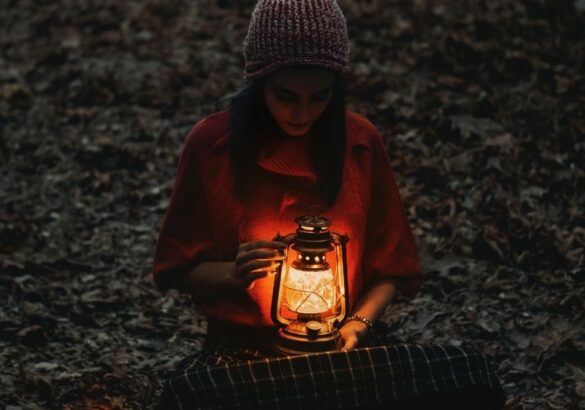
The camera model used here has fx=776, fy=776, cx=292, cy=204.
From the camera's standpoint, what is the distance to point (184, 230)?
3.25 metres

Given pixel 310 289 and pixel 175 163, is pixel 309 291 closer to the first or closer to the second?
pixel 310 289

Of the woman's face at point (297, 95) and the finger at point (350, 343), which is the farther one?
the finger at point (350, 343)

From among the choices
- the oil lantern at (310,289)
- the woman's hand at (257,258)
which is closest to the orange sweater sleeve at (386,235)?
the oil lantern at (310,289)

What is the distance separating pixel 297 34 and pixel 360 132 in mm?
619

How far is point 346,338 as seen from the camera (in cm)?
299

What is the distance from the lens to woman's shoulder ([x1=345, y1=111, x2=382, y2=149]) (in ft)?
10.4

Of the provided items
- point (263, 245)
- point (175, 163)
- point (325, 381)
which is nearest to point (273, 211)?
point (263, 245)

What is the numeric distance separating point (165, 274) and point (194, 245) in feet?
0.57

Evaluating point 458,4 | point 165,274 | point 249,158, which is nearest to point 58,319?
point 165,274

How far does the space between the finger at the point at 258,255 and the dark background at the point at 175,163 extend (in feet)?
5.85

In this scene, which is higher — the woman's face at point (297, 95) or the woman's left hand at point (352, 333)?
the woman's face at point (297, 95)

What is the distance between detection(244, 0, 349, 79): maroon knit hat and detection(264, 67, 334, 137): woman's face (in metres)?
0.05

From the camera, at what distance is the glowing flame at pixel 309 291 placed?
295cm

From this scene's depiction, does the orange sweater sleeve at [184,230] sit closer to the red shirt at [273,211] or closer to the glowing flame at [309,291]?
the red shirt at [273,211]
